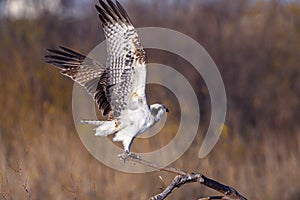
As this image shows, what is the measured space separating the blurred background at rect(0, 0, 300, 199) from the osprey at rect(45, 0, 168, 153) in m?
1.09

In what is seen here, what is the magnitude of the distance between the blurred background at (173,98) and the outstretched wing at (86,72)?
1.02 m

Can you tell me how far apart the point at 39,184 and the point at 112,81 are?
322 cm

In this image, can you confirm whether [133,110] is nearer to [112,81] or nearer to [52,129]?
[112,81]

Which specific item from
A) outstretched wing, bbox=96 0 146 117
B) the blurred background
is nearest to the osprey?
outstretched wing, bbox=96 0 146 117

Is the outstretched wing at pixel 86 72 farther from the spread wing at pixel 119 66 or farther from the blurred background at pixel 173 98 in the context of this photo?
the blurred background at pixel 173 98

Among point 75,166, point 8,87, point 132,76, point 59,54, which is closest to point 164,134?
point 75,166

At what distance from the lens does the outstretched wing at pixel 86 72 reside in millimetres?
5945

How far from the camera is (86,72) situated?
20.0ft

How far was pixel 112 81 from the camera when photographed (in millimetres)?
5715

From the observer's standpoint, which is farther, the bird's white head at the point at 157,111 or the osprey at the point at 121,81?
the bird's white head at the point at 157,111

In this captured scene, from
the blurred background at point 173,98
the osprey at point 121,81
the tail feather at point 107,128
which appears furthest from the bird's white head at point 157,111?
the blurred background at point 173,98

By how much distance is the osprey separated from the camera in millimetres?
5527

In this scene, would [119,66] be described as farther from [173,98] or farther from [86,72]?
[173,98]

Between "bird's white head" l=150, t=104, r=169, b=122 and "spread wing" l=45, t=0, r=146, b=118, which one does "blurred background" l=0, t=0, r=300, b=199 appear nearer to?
"spread wing" l=45, t=0, r=146, b=118
